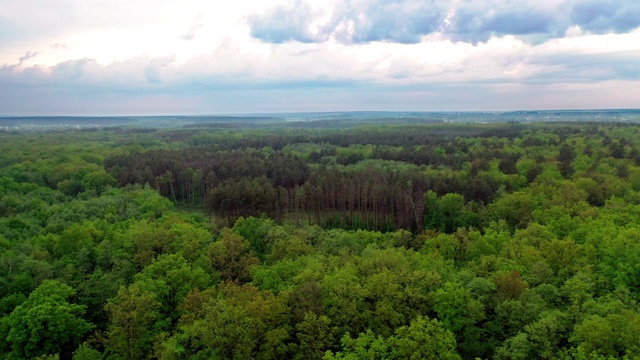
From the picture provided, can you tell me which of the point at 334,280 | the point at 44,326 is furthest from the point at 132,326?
the point at 334,280

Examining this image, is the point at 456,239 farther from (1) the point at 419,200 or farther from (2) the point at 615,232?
(1) the point at 419,200

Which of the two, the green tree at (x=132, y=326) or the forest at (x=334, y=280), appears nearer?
the forest at (x=334, y=280)

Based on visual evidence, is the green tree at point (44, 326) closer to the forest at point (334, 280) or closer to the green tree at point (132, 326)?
the forest at point (334, 280)

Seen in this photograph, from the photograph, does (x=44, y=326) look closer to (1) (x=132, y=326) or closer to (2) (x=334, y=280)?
(1) (x=132, y=326)

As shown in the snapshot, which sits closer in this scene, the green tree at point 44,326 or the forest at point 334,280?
the forest at point 334,280

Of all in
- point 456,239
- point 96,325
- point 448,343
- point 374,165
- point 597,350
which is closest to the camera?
point 597,350

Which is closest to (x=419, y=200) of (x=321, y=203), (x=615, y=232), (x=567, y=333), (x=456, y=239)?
(x=321, y=203)

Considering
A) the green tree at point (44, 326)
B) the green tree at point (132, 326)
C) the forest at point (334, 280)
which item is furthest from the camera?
the green tree at point (44, 326)

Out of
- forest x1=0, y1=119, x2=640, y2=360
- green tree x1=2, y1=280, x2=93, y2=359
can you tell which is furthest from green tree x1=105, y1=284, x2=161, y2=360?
green tree x1=2, y1=280, x2=93, y2=359

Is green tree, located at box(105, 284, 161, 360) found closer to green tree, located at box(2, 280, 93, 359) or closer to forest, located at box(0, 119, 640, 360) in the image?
forest, located at box(0, 119, 640, 360)

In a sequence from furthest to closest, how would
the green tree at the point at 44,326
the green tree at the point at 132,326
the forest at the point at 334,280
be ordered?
the green tree at the point at 44,326 < the green tree at the point at 132,326 < the forest at the point at 334,280

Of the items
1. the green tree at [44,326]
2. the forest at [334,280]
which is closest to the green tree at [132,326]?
the forest at [334,280]
